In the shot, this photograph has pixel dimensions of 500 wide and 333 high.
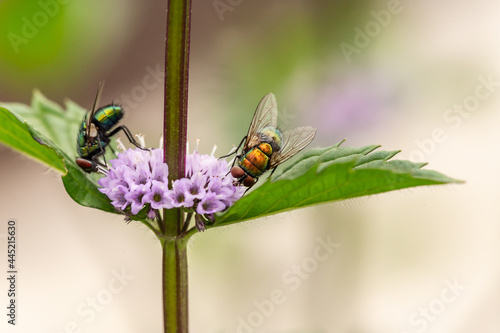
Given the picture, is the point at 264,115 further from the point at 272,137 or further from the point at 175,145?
the point at 175,145

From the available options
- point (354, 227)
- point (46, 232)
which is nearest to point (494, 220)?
point (354, 227)

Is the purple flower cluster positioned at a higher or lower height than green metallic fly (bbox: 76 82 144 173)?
lower

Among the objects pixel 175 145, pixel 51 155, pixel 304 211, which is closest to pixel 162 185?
pixel 175 145

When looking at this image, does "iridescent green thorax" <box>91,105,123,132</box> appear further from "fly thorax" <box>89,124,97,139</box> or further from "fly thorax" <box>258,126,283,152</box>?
"fly thorax" <box>258,126,283,152</box>

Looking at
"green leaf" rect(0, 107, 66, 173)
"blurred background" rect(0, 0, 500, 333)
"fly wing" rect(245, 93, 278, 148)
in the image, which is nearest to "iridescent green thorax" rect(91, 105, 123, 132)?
"green leaf" rect(0, 107, 66, 173)

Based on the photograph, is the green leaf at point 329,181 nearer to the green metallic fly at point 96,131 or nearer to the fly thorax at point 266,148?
the fly thorax at point 266,148

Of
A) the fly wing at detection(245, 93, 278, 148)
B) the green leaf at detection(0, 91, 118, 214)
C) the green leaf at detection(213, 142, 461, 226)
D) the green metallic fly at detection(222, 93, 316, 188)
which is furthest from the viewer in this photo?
the fly wing at detection(245, 93, 278, 148)
